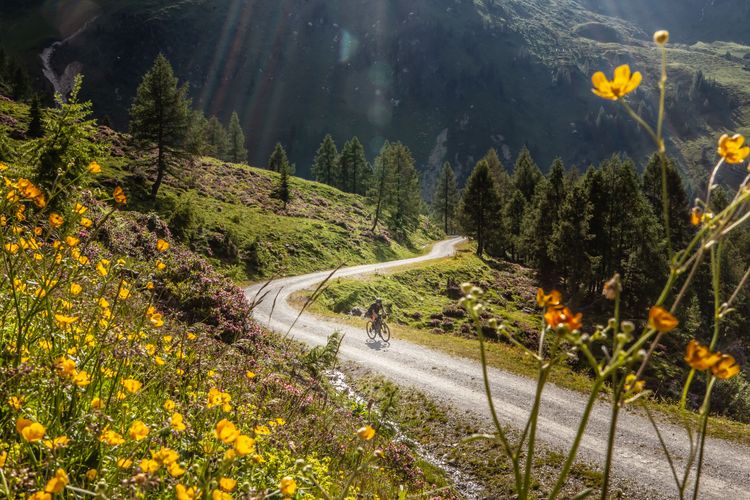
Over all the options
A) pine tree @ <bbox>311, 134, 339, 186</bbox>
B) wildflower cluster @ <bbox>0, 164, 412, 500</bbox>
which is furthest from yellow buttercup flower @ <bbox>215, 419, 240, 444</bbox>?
pine tree @ <bbox>311, 134, 339, 186</bbox>

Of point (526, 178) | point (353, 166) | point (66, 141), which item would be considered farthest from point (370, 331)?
point (353, 166)

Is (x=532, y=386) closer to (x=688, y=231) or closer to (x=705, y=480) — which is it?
(x=705, y=480)

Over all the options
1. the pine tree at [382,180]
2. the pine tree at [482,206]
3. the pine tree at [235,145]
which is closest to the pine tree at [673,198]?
the pine tree at [482,206]

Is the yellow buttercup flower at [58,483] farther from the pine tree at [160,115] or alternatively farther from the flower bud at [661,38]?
the pine tree at [160,115]

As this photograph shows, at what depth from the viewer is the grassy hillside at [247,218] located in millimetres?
34344

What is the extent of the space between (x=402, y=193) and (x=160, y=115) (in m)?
34.5

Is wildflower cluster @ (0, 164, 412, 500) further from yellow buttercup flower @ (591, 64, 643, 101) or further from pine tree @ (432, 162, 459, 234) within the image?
pine tree @ (432, 162, 459, 234)

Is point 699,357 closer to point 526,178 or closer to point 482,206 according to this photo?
point 482,206

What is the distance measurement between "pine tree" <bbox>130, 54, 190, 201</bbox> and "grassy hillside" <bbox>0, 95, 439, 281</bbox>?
8.01 ft

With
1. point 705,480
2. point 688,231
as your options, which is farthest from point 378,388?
point 688,231

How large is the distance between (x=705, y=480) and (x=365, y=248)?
1571 inches

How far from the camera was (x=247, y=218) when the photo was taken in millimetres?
42531

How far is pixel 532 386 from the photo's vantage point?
15648 mm

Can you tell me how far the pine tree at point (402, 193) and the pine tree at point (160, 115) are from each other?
28096mm
